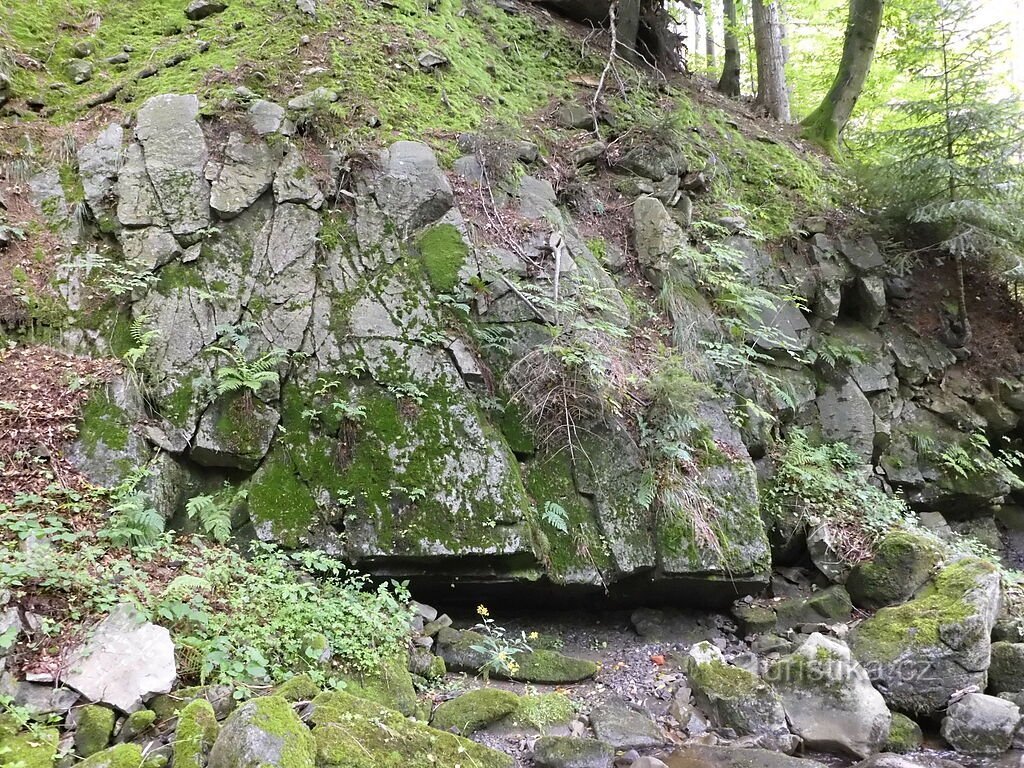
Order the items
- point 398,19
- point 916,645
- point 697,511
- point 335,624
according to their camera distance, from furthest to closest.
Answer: point 398,19
point 697,511
point 916,645
point 335,624

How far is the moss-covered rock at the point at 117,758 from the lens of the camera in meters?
3.39

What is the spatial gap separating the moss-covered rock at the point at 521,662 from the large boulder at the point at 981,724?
3.10 metres

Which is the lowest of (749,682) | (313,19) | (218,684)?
(749,682)

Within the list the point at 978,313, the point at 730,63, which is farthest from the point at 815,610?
the point at 730,63

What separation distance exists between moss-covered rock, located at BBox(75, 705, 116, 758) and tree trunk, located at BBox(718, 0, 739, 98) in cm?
1618

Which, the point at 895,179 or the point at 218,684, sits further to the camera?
the point at 895,179

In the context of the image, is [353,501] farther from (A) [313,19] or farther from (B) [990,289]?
(B) [990,289]

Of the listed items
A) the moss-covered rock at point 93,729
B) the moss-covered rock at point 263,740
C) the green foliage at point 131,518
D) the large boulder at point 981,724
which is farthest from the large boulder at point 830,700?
the green foliage at point 131,518

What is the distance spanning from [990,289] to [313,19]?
12383 mm

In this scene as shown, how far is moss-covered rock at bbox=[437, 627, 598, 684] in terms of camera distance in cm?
593

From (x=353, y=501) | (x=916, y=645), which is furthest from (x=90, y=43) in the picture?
(x=916, y=645)

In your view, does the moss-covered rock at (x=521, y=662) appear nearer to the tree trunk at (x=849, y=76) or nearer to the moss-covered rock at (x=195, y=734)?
the moss-covered rock at (x=195, y=734)

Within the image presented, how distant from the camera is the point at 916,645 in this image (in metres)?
5.93

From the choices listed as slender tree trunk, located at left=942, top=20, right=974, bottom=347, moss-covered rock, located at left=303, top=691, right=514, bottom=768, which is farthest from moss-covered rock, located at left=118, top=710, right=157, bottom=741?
slender tree trunk, located at left=942, top=20, right=974, bottom=347
